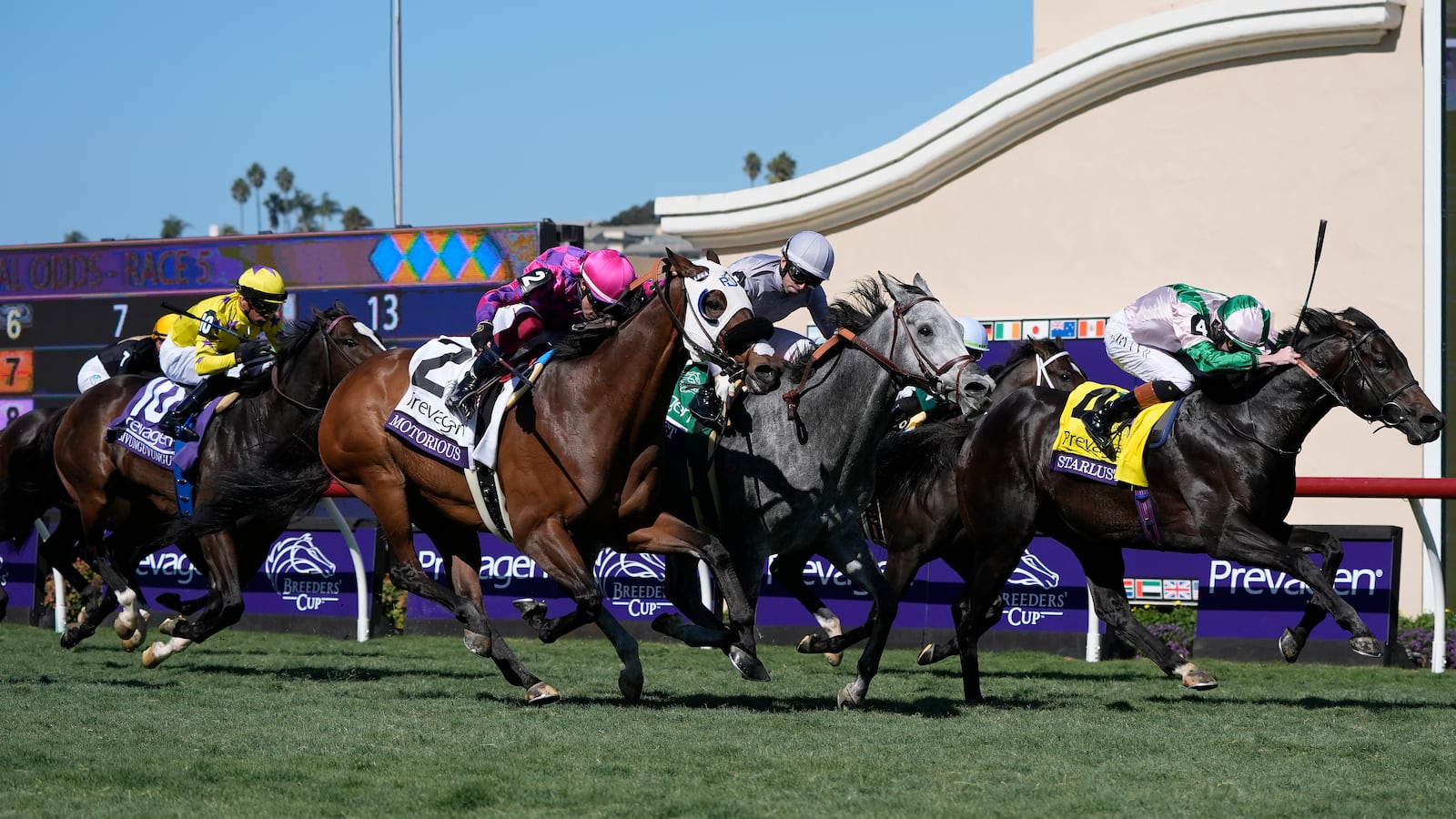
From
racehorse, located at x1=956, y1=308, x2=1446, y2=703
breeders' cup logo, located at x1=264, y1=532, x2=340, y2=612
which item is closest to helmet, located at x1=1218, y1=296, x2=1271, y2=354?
racehorse, located at x1=956, y1=308, x2=1446, y2=703

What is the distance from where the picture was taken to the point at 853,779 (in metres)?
4.84

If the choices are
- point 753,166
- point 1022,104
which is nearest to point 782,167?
point 753,166

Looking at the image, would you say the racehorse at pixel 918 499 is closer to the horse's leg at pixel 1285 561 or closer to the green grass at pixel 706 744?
the green grass at pixel 706 744

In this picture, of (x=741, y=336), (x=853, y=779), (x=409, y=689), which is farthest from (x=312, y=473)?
(x=853, y=779)

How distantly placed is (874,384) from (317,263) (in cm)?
707

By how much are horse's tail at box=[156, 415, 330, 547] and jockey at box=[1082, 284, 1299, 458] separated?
358cm

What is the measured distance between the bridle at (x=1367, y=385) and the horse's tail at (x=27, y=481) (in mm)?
6879

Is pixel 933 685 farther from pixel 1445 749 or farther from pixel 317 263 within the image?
pixel 317 263

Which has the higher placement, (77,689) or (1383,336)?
(1383,336)

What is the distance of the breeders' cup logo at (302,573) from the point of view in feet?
36.1

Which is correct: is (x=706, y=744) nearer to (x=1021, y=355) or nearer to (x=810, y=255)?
(x=810, y=255)

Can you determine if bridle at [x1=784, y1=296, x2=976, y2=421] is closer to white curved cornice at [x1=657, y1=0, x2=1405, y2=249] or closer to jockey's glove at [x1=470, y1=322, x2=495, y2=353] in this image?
jockey's glove at [x1=470, y1=322, x2=495, y2=353]

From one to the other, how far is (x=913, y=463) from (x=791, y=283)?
1.46m

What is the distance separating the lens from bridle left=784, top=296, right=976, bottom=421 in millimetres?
6289
